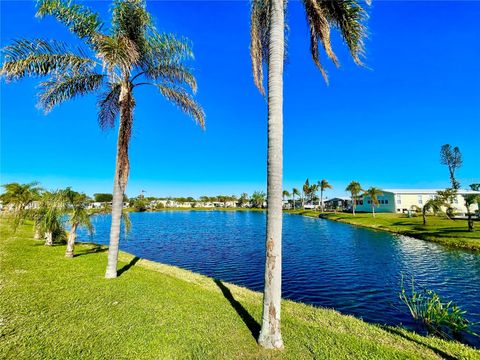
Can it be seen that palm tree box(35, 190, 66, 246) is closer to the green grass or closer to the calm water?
the calm water

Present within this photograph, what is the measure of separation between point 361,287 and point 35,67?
1869 cm

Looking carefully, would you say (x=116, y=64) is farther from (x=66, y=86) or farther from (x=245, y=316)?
(x=245, y=316)

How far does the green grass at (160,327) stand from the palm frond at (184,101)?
7737 mm

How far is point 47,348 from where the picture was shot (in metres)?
4.80

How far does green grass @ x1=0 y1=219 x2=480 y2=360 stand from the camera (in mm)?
5004

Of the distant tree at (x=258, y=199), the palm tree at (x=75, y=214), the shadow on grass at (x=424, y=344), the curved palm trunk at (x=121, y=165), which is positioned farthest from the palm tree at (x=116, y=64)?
the distant tree at (x=258, y=199)

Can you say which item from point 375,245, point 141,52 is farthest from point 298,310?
point 375,245

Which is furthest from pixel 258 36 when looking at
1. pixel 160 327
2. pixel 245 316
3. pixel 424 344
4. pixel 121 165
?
pixel 424 344

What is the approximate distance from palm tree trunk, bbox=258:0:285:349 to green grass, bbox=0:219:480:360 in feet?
1.59

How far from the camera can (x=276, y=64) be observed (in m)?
6.11

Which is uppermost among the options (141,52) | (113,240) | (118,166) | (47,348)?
(141,52)

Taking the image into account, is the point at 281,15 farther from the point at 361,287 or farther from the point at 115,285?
the point at 361,287

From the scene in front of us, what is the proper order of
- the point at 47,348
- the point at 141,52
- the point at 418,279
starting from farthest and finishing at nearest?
the point at 418,279, the point at 141,52, the point at 47,348

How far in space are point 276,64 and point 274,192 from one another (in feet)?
10.1
